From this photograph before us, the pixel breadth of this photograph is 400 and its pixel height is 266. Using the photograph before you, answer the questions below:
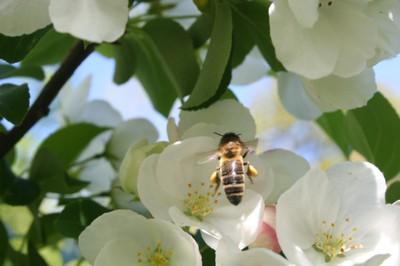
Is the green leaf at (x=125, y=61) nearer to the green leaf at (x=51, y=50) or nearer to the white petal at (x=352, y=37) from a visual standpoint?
the green leaf at (x=51, y=50)

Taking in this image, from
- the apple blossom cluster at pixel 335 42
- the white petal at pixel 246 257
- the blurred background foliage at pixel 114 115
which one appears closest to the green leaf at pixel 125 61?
the blurred background foliage at pixel 114 115

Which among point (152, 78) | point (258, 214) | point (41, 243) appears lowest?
point (41, 243)

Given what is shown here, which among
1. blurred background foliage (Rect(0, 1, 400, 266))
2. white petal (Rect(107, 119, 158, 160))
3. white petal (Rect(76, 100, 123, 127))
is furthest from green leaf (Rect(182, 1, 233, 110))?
white petal (Rect(76, 100, 123, 127))

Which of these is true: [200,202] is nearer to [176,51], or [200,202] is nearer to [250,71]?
[176,51]

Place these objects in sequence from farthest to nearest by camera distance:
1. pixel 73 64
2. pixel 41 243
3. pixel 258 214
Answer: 1. pixel 41 243
2. pixel 73 64
3. pixel 258 214

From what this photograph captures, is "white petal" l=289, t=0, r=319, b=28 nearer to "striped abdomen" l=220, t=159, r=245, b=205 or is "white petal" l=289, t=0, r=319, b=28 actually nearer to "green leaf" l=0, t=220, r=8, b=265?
"striped abdomen" l=220, t=159, r=245, b=205

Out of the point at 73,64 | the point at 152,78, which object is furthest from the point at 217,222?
the point at 152,78

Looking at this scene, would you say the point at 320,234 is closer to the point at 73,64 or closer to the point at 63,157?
the point at 73,64
